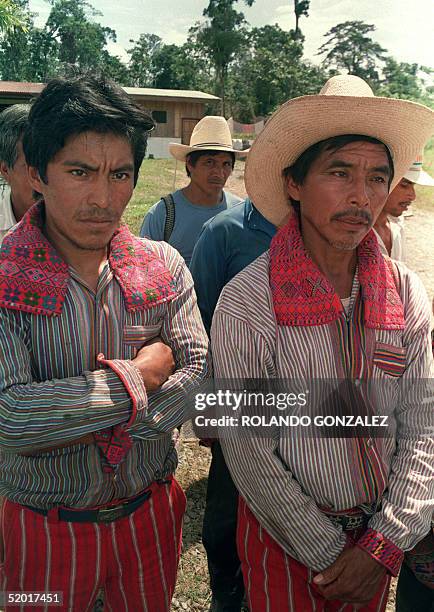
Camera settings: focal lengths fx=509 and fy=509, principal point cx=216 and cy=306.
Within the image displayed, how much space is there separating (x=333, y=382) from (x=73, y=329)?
0.82 m

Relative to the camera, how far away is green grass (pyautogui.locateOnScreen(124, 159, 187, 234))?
12.0 metres

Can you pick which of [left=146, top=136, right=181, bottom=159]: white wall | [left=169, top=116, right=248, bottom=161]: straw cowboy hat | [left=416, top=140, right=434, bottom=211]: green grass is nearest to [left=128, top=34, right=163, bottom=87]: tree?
[left=146, top=136, right=181, bottom=159]: white wall

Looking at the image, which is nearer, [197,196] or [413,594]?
[413,594]

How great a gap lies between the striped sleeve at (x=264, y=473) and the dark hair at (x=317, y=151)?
493 millimetres

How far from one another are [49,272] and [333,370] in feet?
3.00

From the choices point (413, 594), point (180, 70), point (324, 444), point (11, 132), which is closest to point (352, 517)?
point (324, 444)

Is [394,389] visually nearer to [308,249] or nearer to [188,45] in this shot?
[308,249]

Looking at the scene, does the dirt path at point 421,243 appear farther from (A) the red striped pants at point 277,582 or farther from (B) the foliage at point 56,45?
(B) the foliage at point 56,45

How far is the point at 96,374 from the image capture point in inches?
56.7

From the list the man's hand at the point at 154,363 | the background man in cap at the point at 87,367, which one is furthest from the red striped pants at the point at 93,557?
the man's hand at the point at 154,363

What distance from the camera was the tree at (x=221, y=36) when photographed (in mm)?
42781

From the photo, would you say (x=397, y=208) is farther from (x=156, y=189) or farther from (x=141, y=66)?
(x=141, y=66)

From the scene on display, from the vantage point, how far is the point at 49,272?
151 cm

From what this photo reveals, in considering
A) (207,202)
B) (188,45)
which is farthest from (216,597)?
(188,45)
